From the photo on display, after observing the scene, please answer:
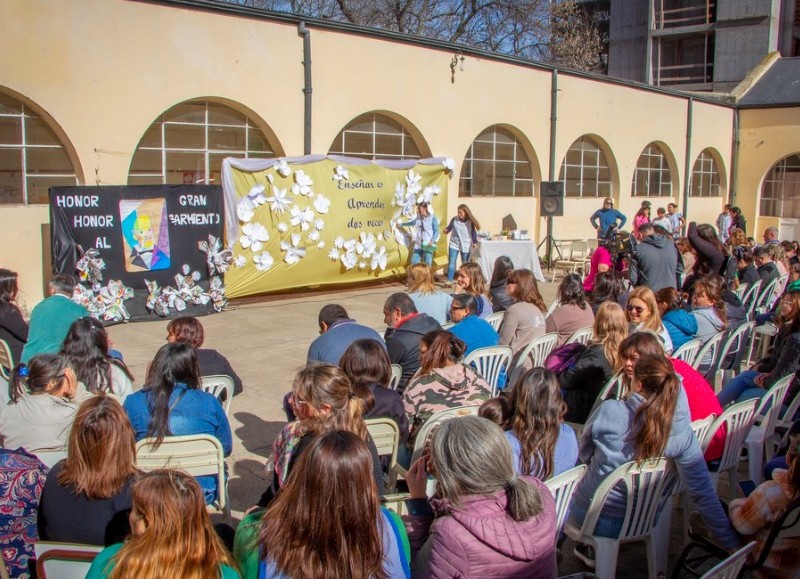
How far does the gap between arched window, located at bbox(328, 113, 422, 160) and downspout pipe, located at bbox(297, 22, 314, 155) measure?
0.98 meters

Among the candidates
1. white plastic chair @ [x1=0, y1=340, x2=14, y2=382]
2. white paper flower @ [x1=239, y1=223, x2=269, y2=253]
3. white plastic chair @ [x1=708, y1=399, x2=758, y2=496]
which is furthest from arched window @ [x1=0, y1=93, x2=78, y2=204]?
white plastic chair @ [x1=708, y1=399, x2=758, y2=496]

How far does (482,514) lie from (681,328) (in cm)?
404

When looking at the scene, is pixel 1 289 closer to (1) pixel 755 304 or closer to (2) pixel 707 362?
(2) pixel 707 362

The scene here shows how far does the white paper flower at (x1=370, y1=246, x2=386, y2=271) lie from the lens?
40.2ft

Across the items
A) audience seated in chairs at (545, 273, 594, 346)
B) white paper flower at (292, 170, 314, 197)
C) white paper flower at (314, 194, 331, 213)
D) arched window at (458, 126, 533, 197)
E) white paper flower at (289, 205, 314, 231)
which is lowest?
audience seated in chairs at (545, 273, 594, 346)

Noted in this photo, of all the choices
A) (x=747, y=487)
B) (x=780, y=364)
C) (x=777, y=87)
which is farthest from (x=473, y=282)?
(x=777, y=87)

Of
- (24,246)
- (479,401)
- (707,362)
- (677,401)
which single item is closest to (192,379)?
(479,401)

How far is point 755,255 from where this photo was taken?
28.1 feet

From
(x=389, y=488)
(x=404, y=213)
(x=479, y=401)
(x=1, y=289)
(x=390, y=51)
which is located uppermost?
(x=390, y=51)

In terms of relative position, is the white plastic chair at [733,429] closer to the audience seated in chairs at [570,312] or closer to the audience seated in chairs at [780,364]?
the audience seated in chairs at [780,364]

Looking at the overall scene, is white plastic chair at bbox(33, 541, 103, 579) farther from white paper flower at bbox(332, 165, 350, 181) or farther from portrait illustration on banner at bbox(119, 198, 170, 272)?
white paper flower at bbox(332, 165, 350, 181)

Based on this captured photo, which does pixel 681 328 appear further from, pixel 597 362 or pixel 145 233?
pixel 145 233

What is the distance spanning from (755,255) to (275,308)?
6050mm

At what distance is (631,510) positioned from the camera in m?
3.19
